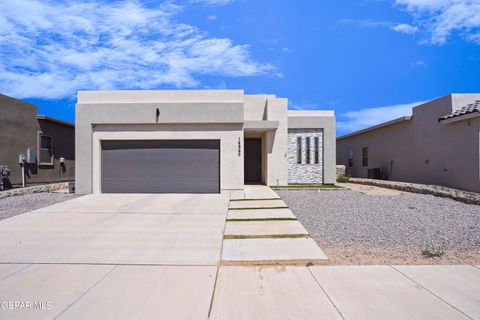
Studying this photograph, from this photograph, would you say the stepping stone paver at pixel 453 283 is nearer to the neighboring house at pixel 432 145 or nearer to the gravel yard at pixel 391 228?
the gravel yard at pixel 391 228

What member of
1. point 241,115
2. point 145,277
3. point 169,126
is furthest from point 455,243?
point 169,126

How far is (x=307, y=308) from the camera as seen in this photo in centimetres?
308

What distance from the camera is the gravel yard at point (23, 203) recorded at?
8.14m

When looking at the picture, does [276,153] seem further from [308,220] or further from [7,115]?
[7,115]

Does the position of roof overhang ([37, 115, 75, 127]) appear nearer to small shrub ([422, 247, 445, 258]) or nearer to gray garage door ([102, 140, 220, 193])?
gray garage door ([102, 140, 220, 193])

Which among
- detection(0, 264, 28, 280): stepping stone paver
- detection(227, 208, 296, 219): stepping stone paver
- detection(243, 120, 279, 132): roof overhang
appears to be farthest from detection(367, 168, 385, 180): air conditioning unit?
detection(0, 264, 28, 280): stepping stone paver

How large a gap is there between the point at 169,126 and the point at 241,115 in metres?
3.10

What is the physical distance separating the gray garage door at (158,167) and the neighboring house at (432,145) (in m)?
10.3

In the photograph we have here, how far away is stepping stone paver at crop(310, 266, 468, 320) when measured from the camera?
2977mm

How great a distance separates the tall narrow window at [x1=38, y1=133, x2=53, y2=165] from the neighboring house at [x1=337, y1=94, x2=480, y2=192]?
64.6ft

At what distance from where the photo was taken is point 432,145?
1330cm

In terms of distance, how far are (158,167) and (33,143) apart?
24.6 feet

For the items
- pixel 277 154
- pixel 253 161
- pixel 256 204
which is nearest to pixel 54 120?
pixel 253 161

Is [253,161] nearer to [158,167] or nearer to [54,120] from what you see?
[158,167]
